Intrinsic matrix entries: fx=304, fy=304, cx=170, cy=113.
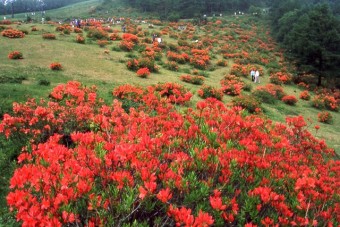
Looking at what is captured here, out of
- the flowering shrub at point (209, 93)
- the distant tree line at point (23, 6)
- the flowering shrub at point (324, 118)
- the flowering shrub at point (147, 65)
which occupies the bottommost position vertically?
the flowering shrub at point (324, 118)

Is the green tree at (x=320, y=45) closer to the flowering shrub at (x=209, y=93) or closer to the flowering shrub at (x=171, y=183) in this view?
the flowering shrub at (x=209, y=93)

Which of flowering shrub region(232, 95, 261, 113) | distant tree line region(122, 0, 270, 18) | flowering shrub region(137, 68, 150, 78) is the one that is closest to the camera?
flowering shrub region(232, 95, 261, 113)

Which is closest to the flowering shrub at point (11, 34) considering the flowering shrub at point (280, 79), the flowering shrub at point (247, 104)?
the flowering shrub at point (247, 104)

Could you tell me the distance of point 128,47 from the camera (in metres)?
26.5

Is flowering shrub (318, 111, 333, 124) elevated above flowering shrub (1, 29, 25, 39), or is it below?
below

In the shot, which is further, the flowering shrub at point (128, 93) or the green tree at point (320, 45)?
the green tree at point (320, 45)

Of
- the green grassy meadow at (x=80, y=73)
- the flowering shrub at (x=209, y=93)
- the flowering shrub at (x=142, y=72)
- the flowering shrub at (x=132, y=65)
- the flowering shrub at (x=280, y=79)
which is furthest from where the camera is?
the flowering shrub at (x=280, y=79)

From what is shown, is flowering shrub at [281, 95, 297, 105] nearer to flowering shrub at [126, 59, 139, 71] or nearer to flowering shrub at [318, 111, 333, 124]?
flowering shrub at [318, 111, 333, 124]

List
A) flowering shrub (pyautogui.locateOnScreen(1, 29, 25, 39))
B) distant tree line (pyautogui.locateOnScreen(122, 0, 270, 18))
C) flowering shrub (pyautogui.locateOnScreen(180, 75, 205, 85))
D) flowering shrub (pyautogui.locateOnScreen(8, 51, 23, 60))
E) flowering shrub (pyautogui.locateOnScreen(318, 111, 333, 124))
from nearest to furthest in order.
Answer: flowering shrub (pyautogui.locateOnScreen(318, 111, 333, 124)) < flowering shrub (pyautogui.locateOnScreen(8, 51, 23, 60)) < flowering shrub (pyautogui.locateOnScreen(180, 75, 205, 85)) < flowering shrub (pyautogui.locateOnScreen(1, 29, 25, 39)) < distant tree line (pyautogui.locateOnScreen(122, 0, 270, 18))

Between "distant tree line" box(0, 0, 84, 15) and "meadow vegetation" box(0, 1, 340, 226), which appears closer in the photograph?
"meadow vegetation" box(0, 1, 340, 226)

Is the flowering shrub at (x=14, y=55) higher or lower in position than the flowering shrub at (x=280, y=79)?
higher

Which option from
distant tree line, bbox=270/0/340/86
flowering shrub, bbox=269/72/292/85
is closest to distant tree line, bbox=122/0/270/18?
distant tree line, bbox=270/0/340/86

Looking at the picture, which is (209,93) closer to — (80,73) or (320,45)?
(80,73)

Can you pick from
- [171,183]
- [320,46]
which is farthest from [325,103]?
[171,183]
